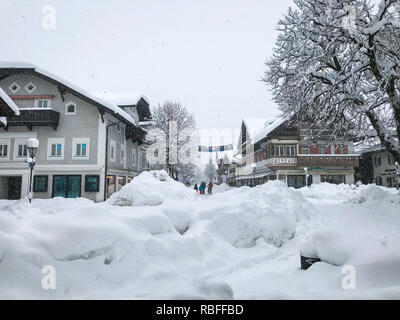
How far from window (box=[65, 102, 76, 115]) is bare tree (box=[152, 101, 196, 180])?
390 inches

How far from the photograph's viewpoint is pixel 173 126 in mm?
28500

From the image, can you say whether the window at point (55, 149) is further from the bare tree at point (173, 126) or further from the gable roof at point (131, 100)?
the bare tree at point (173, 126)

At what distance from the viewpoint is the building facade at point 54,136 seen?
60.5ft

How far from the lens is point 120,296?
3199 mm

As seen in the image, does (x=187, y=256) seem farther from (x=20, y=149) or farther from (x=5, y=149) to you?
(x=5, y=149)

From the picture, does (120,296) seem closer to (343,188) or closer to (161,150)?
(343,188)

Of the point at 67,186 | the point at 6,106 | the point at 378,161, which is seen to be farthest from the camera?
the point at 378,161

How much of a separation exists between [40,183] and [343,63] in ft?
68.2

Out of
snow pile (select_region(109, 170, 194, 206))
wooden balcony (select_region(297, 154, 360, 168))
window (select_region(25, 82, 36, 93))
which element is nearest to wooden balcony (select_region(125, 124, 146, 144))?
window (select_region(25, 82, 36, 93))

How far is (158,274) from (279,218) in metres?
3.98

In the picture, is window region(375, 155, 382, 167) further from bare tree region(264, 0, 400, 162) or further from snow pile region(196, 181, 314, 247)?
snow pile region(196, 181, 314, 247)

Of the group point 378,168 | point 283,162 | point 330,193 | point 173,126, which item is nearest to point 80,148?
point 173,126

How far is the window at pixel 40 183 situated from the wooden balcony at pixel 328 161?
2452cm

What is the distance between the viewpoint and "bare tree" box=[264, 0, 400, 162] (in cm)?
977
